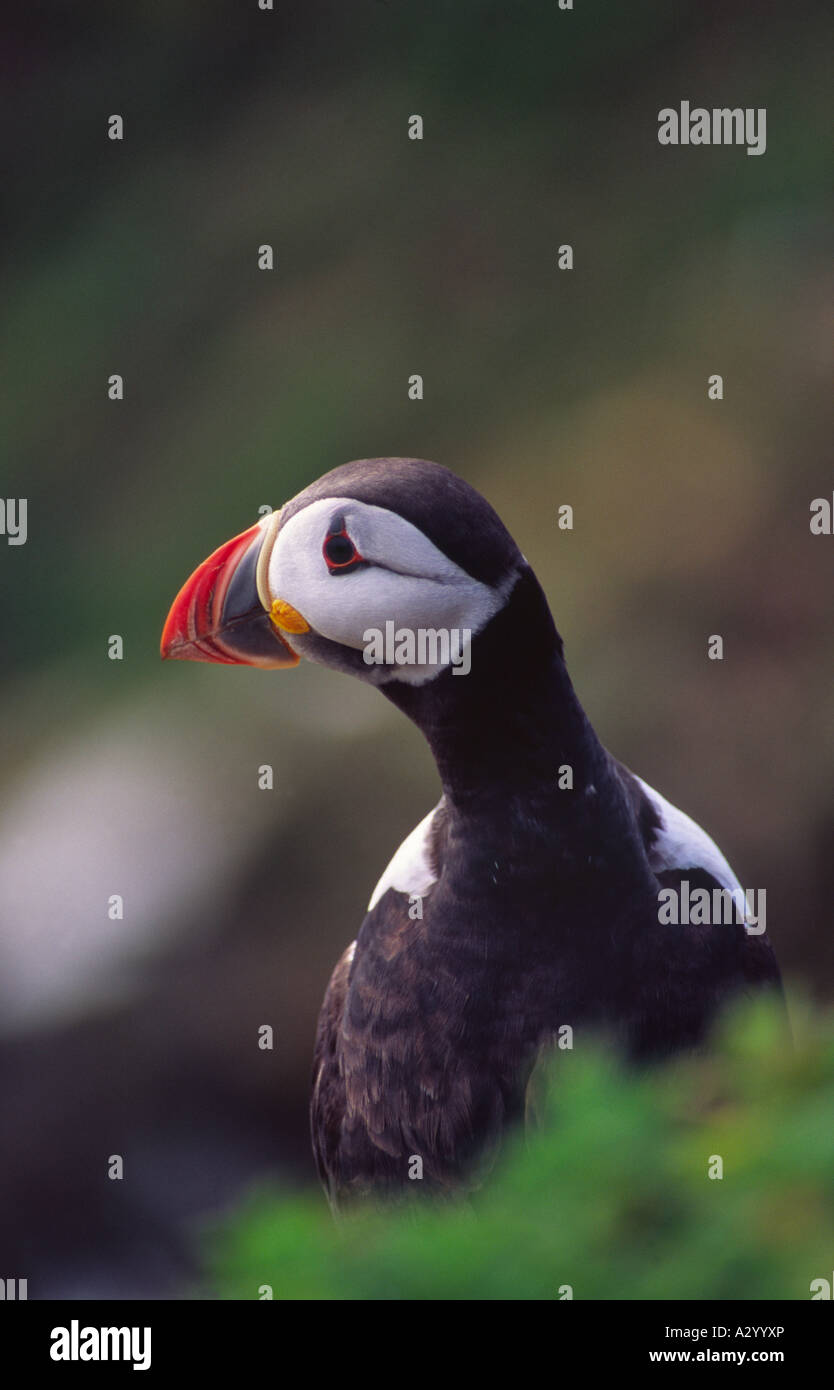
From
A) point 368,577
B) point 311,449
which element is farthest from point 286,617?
point 311,449

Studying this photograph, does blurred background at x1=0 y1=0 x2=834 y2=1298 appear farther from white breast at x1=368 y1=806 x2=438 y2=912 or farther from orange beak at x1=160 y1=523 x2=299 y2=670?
orange beak at x1=160 y1=523 x2=299 y2=670

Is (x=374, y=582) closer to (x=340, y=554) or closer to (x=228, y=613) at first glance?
(x=340, y=554)

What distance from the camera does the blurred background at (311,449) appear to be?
6980mm

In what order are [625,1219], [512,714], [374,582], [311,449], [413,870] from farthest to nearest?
[311,449]
[413,870]
[512,714]
[374,582]
[625,1219]

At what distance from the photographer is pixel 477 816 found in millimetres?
3182

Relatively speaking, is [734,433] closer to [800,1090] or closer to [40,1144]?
[40,1144]

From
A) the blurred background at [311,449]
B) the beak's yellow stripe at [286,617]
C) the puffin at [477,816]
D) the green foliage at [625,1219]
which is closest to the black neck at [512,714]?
the puffin at [477,816]

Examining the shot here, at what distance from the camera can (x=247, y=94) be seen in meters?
12.1

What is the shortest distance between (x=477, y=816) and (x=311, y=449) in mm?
7752

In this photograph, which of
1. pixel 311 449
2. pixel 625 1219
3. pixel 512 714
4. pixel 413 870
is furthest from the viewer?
pixel 311 449

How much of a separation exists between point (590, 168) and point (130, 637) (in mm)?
4626

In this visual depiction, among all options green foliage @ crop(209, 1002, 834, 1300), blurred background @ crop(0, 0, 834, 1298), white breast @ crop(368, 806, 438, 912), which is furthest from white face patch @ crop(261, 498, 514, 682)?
blurred background @ crop(0, 0, 834, 1298)

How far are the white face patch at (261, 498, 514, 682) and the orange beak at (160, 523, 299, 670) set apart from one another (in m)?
0.07

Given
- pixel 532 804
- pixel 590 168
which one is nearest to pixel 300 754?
pixel 532 804
